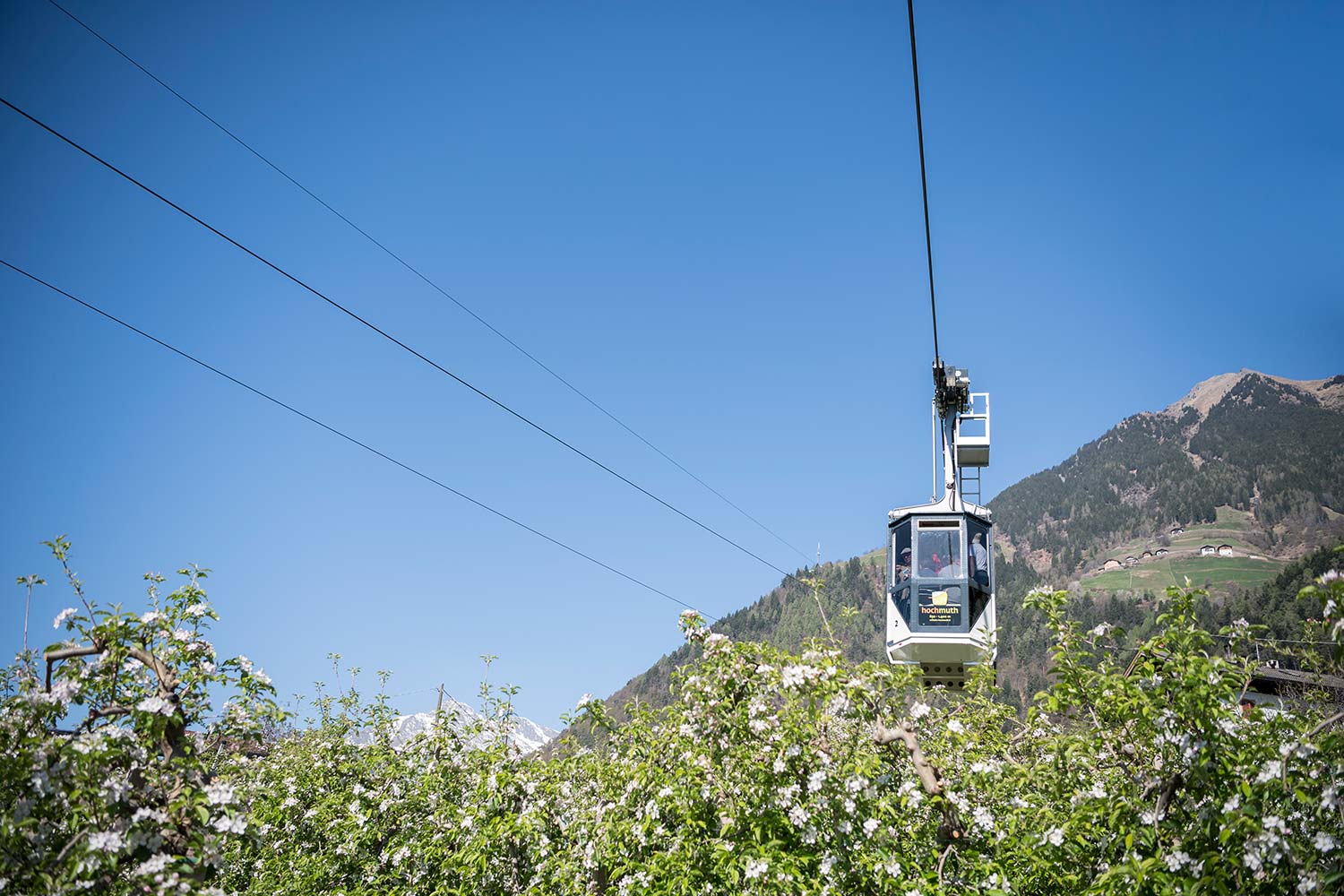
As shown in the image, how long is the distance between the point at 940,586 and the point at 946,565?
453mm

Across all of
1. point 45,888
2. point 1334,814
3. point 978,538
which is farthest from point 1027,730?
point 978,538

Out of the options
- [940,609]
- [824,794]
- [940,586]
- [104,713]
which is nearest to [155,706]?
[104,713]

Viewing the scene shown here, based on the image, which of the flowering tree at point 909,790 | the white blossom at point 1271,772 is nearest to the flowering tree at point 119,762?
the flowering tree at point 909,790

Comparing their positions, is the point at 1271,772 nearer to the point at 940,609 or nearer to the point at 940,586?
the point at 940,609

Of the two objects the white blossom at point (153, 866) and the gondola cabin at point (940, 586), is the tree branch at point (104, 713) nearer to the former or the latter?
the white blossom at point (153, 866)

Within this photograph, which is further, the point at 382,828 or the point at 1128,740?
the point at 382,828

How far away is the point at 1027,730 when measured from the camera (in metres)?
7.63

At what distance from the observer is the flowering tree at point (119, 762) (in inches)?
164

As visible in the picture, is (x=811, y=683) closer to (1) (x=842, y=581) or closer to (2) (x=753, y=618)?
(2) (x=753, y=618)

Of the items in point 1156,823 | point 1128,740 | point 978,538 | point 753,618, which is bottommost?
point 1156,823

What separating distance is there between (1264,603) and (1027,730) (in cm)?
10096

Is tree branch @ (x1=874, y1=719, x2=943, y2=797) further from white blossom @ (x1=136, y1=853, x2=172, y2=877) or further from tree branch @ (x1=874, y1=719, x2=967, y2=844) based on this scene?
white blossom @ (x1=136, y1=853, x2=172, y2=877)

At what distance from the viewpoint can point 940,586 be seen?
14969 millimetres

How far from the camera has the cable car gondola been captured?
14.7 meters
